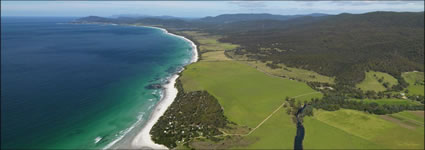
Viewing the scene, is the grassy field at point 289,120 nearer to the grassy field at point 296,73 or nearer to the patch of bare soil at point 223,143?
the patch of bare soil at point 223,143

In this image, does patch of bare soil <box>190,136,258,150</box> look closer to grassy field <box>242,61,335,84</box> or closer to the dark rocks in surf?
the dark rocks in surf

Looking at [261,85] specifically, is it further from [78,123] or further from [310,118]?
[78,123]

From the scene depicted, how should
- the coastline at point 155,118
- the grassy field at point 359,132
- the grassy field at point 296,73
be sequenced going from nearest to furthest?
the grassy field at point 359,132 → the coastline at point 155,118 → the grassy field at point 296,73

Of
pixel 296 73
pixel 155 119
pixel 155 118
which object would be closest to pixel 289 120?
pixel 155 119

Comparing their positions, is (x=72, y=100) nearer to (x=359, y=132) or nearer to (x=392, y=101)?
(x=359, y=132)

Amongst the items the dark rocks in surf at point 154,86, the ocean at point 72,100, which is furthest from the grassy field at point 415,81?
the ocean at point 72,100
